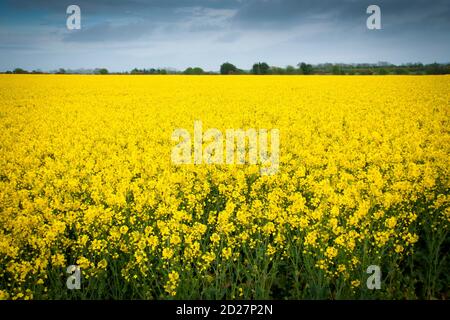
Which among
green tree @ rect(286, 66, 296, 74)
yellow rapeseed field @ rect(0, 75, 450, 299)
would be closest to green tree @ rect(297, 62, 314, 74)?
green tree @ rect(286, 66, 296, 74)

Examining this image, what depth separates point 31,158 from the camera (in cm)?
844

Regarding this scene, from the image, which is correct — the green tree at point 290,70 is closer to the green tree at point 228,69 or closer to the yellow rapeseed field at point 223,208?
the green tree at point 228,69

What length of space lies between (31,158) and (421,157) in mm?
8411

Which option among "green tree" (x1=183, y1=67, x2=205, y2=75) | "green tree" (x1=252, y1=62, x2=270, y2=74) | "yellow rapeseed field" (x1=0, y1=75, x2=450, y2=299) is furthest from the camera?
"green tree" (x1=183, y1=67, x2=205, y2=75)

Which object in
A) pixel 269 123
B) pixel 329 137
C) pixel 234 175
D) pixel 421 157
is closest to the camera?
pixel 234 175

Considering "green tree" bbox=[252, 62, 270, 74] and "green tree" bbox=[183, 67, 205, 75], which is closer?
"green tree" bbox=[252, 62, 270, 74]

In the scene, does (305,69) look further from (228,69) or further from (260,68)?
(228,69)

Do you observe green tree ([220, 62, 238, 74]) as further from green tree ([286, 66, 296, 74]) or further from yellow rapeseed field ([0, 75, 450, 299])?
yellow rapeseed field ([0, 75, 450, 299])

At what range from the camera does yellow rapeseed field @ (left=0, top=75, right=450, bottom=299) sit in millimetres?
4430

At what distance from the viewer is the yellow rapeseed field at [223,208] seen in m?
4.43

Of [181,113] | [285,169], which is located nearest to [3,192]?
[285,169]

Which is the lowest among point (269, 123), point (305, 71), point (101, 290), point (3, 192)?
point (101, 290)
